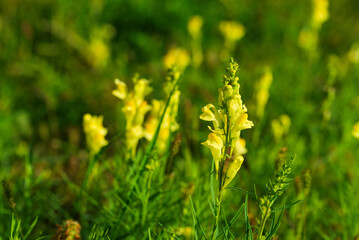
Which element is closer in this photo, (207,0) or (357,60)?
(357,60)

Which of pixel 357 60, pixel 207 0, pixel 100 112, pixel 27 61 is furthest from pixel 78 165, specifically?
pixel 207 0

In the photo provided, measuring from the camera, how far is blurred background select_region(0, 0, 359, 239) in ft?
9.09

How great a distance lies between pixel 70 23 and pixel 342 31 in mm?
3014

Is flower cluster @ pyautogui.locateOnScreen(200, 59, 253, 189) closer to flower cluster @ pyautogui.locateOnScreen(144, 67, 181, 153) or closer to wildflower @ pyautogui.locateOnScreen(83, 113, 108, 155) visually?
flower cluster @ pyautogui.locateOnScreen(144, 67, 181, 153)

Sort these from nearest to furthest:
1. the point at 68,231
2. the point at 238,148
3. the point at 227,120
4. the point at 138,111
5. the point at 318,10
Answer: the point at 227,120 < the point at 238,148 < the point at 68,231 < the point at 138,111 < the point at 318,10

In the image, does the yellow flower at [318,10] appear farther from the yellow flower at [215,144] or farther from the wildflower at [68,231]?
the wildflower at [68,231]

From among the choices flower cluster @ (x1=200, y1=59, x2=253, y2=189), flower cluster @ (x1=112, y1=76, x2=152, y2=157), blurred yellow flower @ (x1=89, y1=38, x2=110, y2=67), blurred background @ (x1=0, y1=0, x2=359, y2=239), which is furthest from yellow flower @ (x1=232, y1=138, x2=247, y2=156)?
blurred yellow flower @ (x1=89, y1=38, x2=110, y2=67)

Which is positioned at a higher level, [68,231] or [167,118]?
[167,118]

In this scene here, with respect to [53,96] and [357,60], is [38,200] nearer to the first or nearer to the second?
[53,96]

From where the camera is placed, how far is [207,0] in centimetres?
543

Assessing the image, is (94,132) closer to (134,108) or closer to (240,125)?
(134,108)

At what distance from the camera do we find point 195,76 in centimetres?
387

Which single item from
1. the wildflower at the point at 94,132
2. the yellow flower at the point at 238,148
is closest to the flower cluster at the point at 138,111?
the wildflower at the point at 94,132

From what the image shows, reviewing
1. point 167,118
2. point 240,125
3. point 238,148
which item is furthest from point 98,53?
point 240,125
